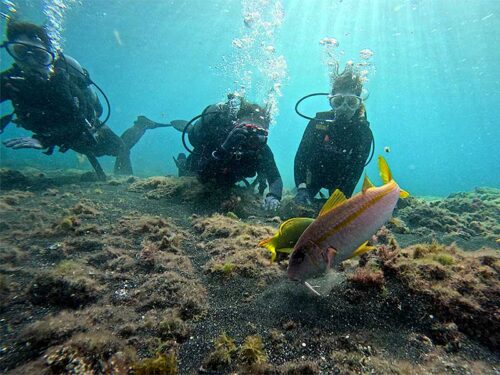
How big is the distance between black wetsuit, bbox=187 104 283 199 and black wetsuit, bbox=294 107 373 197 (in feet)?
4.29

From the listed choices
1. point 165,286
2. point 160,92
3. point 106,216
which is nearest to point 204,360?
point 165,286

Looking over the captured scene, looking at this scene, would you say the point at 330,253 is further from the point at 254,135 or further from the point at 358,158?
the point at 358,158

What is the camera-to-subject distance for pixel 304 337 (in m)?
2.21

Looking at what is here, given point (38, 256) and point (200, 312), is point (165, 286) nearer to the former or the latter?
point (200, 312)

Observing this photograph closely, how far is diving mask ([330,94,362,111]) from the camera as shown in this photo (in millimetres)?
7591

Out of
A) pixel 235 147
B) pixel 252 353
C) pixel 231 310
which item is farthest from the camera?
pixel 235 147

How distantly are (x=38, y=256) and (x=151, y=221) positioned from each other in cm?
166

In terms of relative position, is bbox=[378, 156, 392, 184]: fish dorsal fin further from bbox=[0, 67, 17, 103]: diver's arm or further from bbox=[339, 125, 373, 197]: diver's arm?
bbox=[0, 67, 17, 103]: diver's arm

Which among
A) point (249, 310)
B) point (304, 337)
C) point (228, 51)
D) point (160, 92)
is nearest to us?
point (304, 337)

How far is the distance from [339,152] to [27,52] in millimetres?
11348

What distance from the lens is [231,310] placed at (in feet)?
8.70

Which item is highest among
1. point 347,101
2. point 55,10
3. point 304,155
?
point 55,10

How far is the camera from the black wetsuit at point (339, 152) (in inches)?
312

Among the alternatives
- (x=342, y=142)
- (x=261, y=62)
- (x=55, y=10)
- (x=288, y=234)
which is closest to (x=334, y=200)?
(x=288, y=234)
